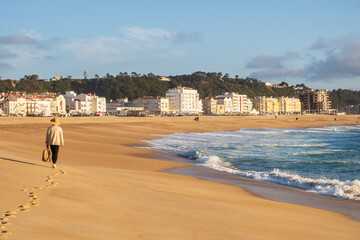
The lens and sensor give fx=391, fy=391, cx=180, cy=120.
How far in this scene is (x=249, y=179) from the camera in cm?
1240

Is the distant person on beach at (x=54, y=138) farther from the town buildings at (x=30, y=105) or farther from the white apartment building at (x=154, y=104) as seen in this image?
the white apartment building at (x=154, y=104)

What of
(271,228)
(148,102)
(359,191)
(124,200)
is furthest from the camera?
(148,102)

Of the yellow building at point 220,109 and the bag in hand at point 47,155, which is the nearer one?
the bag in hand at point 47,155

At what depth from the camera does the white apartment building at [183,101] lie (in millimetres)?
148250

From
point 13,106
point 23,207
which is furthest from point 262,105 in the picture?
point 23,207

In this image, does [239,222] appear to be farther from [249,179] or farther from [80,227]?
[249,179]

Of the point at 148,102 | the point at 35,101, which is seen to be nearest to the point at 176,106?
the point at 148,102

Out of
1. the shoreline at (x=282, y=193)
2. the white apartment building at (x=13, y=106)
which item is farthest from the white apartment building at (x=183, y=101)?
the shoreline at (x=282, y=193)

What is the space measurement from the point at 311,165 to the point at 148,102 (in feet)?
423

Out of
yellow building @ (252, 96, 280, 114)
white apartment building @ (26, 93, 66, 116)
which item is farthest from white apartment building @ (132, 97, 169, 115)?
yellow building @ (252, 96, 280, 114)

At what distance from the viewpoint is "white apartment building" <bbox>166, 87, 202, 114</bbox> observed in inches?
5837

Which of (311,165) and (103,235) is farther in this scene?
(311,165)

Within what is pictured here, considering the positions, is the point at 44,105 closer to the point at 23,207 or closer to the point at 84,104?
the point at 84,104

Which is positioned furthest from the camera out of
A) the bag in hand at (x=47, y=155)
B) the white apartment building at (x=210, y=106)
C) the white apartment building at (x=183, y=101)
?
the white apartment building at (x=210, y=106)
